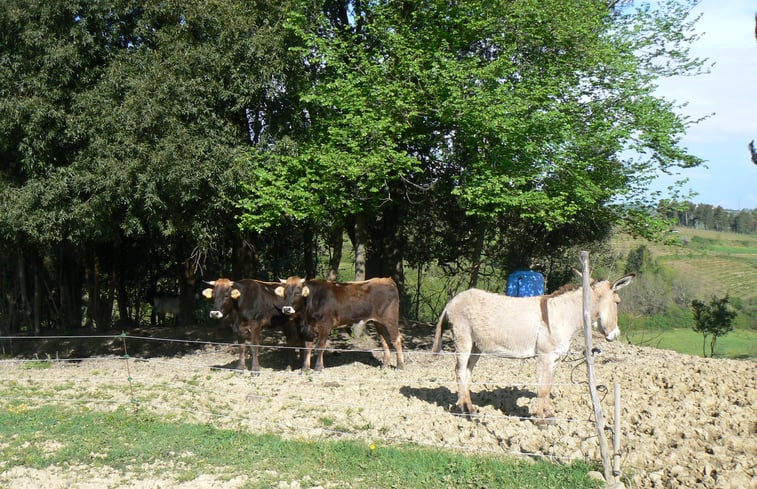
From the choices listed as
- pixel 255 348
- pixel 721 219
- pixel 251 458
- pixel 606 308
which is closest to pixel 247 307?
pixel 255 348

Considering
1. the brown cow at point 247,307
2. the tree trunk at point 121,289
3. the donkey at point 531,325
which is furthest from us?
the tree trunk at point 121,289

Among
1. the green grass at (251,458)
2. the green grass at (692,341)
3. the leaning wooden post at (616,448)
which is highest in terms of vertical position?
the leaning wooden post at (616,448)

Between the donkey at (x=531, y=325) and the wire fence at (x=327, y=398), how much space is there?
1.22ft

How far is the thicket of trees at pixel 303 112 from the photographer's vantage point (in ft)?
44.1

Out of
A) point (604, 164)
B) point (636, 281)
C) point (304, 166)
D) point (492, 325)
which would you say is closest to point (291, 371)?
point (304, 166)

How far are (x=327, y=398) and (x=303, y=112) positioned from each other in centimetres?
790

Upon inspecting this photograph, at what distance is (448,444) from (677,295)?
30.1 metres

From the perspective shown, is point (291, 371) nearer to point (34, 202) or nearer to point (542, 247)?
point (34, 202)

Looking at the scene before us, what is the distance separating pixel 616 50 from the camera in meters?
14.1

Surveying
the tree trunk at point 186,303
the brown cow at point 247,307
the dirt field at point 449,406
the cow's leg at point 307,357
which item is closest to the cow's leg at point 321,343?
the cow's leg at point 307,357

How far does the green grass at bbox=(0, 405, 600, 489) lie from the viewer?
671 centimetres

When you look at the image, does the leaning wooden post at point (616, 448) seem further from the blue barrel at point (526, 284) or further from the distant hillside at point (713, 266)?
the distant hillside at point (713, 266)

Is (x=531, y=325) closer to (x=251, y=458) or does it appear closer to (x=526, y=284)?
(x=251, y=458)

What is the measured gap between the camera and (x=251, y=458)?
7414 millimetres
